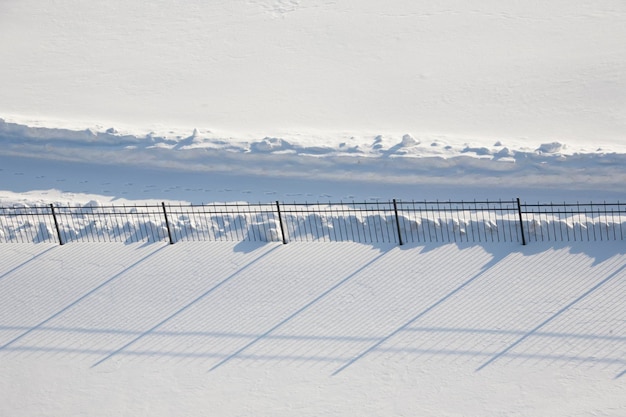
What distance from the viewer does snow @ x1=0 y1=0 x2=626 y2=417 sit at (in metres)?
19.3

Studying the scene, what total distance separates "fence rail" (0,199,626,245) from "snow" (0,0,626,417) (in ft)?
0.89

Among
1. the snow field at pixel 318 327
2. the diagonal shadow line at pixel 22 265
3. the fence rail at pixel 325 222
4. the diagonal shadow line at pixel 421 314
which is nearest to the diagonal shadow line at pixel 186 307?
the snow field at pixel 318 327

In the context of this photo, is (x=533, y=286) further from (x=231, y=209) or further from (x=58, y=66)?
(x=58, y=66)

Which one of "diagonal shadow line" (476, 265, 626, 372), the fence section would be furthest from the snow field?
the fence section

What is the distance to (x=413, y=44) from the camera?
102ft

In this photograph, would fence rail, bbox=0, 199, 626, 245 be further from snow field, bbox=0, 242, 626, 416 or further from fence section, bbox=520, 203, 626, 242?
snow field, bbox=0, 242, 626, 416

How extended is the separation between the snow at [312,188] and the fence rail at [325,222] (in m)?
0.27

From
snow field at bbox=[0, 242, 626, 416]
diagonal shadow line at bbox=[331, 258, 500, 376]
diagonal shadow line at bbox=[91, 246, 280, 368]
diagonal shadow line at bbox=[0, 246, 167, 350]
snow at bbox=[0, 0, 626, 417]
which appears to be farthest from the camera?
diagonal shadow line at bbox=[0, 246, 167, 350]

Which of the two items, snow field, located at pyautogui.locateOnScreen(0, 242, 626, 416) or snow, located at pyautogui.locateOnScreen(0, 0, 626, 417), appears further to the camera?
snow, located at pyautogui.locateOnScreen(0, 0, 626, 417)

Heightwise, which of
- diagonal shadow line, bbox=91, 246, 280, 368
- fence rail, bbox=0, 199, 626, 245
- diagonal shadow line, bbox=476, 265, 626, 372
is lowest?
diagonal shadow line, bbox=476, 265, 626, 372

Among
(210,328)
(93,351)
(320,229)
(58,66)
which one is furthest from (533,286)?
(58,66)

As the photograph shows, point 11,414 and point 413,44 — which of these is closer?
point 11,414

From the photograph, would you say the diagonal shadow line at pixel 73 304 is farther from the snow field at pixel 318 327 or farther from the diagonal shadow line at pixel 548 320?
the diagonal shadow line at pixel 548 320

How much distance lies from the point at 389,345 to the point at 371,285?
1.83m
